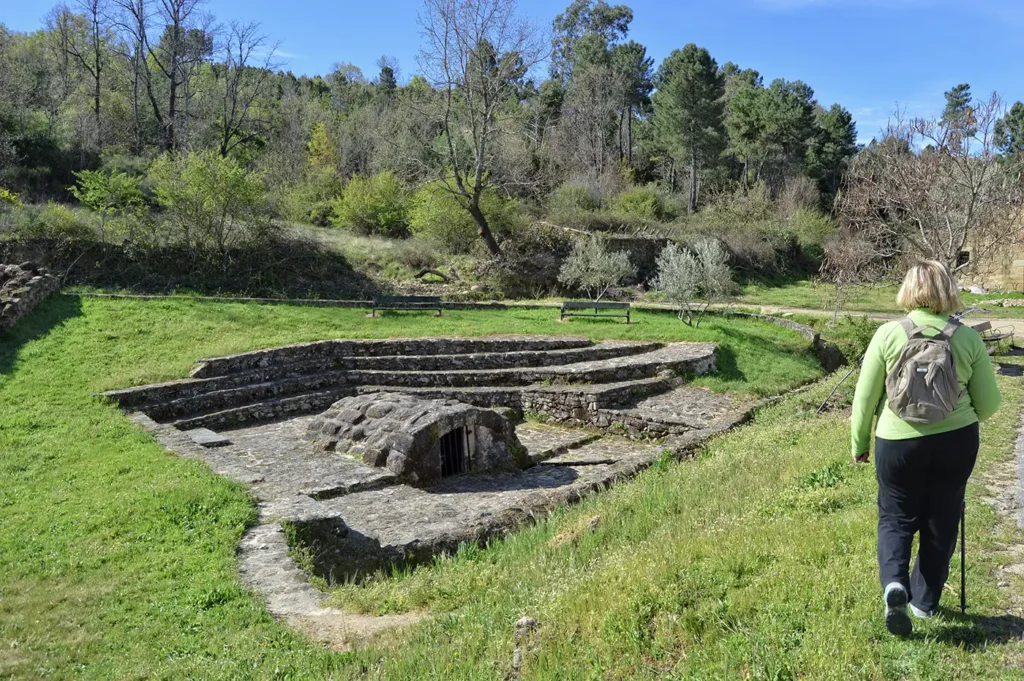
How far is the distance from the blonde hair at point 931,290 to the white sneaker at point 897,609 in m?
1.46

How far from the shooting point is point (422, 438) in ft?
34.2

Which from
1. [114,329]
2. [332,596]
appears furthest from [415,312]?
[332,596]

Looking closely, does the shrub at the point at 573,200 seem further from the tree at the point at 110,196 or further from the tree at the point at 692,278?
the tree at the point at 110,196

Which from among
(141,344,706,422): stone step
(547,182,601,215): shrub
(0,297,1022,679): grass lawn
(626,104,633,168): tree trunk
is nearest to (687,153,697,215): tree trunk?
(626,104,633,168): tree trunk

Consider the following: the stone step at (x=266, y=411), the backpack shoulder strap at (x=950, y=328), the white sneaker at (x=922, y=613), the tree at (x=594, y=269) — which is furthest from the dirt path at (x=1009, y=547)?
the tree at (x=594, y=269)

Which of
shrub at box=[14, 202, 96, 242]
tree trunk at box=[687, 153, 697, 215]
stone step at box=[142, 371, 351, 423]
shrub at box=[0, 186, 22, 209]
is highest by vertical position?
tree trunk at box=[687, 153, 697, 215]

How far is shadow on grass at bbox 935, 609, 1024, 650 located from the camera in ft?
11.2

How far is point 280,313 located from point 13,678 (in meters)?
15.3

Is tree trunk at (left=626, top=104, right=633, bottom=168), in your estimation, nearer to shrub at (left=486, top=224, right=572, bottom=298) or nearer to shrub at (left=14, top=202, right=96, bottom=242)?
shrub at (left=486, top=224, right=572, bottom=298)

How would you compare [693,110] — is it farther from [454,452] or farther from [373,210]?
[454,452]

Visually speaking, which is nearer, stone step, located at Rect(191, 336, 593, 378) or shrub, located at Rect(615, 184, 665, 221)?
stone step, located at Rect(191, 336, 593, 378)

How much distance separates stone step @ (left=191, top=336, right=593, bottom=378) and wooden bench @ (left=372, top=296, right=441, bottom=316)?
13.1 ft

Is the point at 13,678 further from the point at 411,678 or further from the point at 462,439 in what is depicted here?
the point at 462,439

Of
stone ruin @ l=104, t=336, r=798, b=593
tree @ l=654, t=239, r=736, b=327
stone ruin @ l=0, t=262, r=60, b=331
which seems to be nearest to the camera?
stone ruin @ l=104, t=336, r=798, b=593
